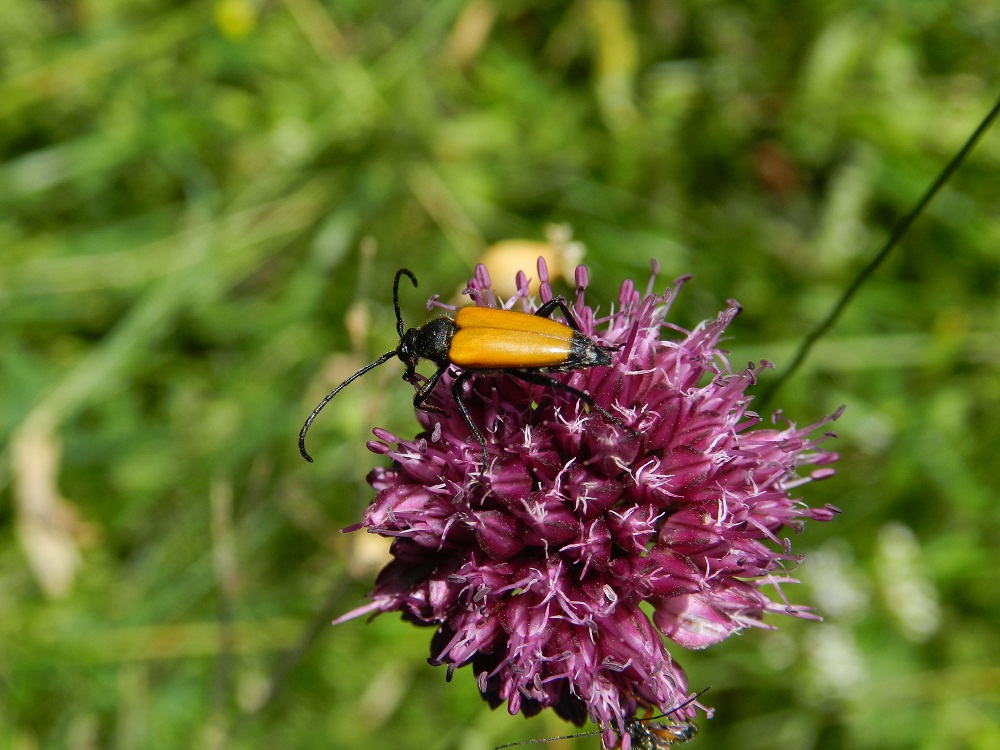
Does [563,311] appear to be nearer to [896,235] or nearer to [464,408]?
[464,408]

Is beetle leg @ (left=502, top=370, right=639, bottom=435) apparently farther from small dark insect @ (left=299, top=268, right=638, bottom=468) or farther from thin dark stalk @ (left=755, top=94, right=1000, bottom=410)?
thin dark stalk @ (left=755, top=94, right=1000, bottom=410)

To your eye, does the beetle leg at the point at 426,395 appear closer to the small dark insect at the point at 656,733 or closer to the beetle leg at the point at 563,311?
the beetle leg at the point at 563,311

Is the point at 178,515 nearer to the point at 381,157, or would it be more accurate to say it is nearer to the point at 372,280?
the point at 372,280

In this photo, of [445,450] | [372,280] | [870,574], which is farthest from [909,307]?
[445,450]

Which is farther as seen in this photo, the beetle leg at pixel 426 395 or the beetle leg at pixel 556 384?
the beetle leg at pixel 426 395

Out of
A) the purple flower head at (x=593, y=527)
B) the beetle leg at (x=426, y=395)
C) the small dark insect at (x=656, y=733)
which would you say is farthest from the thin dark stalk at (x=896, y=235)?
the beetle leg at (x=426, y=395)

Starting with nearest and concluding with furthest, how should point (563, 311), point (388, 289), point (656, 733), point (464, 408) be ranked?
point (464, 408) < point (563, 311) < point (656, 733) < point (388, 289)

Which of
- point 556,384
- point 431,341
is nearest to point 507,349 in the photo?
point 556,384
